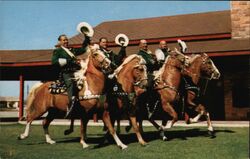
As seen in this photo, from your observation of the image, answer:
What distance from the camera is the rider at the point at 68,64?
28.4 feet

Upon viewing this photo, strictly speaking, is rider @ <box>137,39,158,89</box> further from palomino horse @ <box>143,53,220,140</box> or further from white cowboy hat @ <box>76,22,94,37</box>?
white cowboy hat @ <box>76,22,94,37</box>

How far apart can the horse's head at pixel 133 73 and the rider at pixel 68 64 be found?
1100 millimetres

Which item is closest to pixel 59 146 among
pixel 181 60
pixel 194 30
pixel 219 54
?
pixel 181 60

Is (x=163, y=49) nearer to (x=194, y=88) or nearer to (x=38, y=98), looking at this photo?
(x=194, y=88)

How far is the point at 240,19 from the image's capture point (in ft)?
55.8

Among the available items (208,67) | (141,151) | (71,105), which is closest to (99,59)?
(71,105)

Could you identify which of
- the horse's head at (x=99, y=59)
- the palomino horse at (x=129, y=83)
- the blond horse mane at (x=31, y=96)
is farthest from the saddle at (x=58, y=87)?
the palomino horse at (x=129, y=83)

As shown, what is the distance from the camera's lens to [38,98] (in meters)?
9.71

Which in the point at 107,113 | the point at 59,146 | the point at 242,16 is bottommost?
the point at 59,146

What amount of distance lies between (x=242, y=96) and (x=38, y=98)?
12181 millimetres

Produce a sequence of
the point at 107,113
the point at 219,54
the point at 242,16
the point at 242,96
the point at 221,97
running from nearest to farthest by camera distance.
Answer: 1. the point at 107,113
2. the point at 219,54
3. the point at 242,16
4. the point at 242,96
5. the point at 221,97

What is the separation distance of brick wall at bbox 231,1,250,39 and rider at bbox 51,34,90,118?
10.5 m

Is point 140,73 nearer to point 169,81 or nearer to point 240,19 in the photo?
point 169,81

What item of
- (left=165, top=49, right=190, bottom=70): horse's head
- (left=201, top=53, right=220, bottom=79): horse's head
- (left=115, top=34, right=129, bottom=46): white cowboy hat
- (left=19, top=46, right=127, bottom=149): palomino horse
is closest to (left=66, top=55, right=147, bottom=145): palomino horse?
(left=19, top=46, right=127, bottom=149): palomino horse
